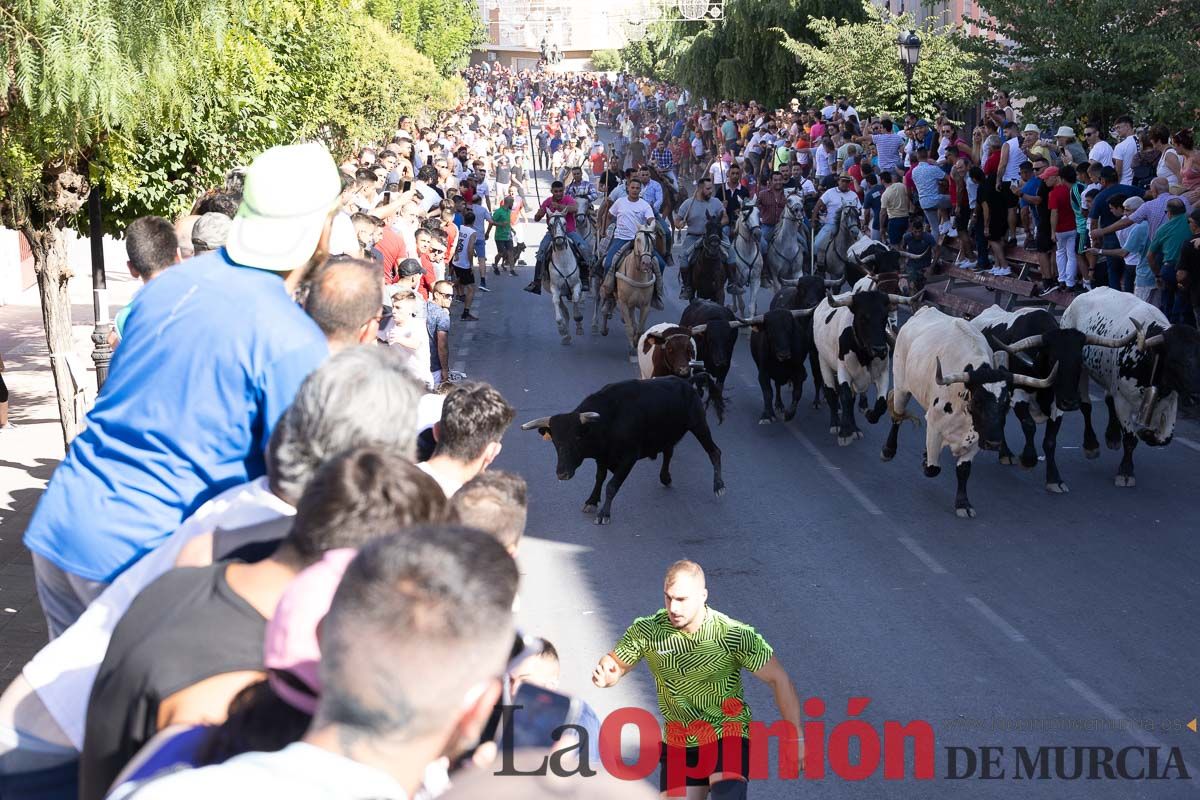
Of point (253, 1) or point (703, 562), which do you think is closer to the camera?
point (253, 1)

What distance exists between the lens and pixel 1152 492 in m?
13.0

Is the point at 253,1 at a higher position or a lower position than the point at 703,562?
higher

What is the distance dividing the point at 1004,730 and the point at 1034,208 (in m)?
14.2

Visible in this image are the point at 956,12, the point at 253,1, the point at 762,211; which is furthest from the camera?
the point at 956,12

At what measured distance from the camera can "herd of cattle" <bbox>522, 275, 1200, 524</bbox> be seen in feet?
40.8

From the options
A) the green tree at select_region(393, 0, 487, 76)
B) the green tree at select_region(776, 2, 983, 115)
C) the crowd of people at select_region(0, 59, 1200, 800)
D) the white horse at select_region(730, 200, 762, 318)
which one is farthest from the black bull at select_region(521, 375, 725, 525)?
the green tree at select_region(393, 0, 487, 76)

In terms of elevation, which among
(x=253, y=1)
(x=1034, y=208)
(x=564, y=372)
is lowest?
(x=564, y=372)

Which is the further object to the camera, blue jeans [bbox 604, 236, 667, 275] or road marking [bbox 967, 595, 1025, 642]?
blue jeans [bbox 604, 236, 667, 275]

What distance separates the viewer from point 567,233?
76.5ft

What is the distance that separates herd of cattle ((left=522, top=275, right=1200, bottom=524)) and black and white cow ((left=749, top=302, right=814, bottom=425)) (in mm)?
16

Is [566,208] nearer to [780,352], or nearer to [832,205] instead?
[832,205]

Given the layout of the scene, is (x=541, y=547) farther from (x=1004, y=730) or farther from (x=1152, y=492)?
(x=1152, y=492)

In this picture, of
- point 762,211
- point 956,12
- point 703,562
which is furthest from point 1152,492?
point 956,12

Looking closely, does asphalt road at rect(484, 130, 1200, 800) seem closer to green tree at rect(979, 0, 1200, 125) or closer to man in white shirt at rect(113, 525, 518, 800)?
man in white shirt at rect(113, 525, 518, 800)
